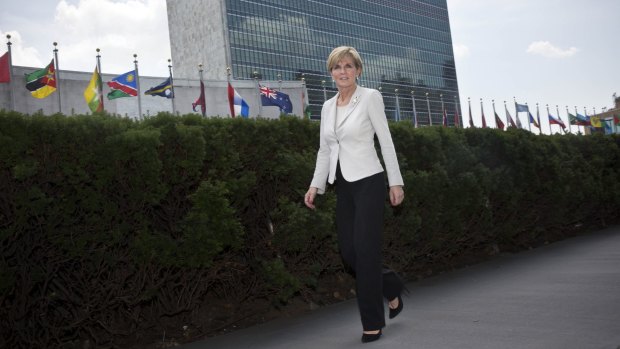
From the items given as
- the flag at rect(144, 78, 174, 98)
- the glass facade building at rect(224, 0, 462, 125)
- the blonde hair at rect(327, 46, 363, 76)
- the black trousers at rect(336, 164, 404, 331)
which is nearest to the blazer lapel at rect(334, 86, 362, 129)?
the blonde hair at rect(327, 46, 363, 76)

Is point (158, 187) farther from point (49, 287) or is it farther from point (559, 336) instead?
point (559, 336)

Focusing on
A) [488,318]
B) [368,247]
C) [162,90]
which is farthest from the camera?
[162,90]

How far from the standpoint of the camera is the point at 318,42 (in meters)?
104

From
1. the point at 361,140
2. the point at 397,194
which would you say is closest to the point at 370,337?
the point at 397,194

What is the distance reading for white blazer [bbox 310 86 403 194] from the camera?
4223 mm

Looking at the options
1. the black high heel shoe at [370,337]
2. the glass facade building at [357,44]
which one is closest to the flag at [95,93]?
the black high heel shoe at [370,337]

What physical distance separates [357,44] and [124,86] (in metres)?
86.0

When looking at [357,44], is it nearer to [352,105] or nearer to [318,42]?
[318,42]

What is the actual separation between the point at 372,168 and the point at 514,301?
6.66ft

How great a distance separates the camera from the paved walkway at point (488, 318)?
392 centimetres

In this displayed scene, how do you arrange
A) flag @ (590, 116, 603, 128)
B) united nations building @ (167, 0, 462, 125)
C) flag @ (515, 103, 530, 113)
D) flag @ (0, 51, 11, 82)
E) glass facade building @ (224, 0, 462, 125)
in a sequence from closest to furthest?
1. flag @ (0, 51, 11, 82)
2. flag @ (515, 103, 530, 113)
3. flag @ (590, 116, 603, 128)
4. united nations building @ (167, 0, 462, 125)
5. glass facade building @ (224, 0, 462, 125)

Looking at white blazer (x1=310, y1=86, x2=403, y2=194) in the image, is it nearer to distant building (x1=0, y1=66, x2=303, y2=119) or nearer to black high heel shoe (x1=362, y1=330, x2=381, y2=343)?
black high heel shoe (x1=362, y1=330, x2=381, y2=343)

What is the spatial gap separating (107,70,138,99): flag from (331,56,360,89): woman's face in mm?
26047

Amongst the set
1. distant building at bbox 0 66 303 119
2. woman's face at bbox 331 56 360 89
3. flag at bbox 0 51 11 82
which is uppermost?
distant building at bbox 0 66 303 119
